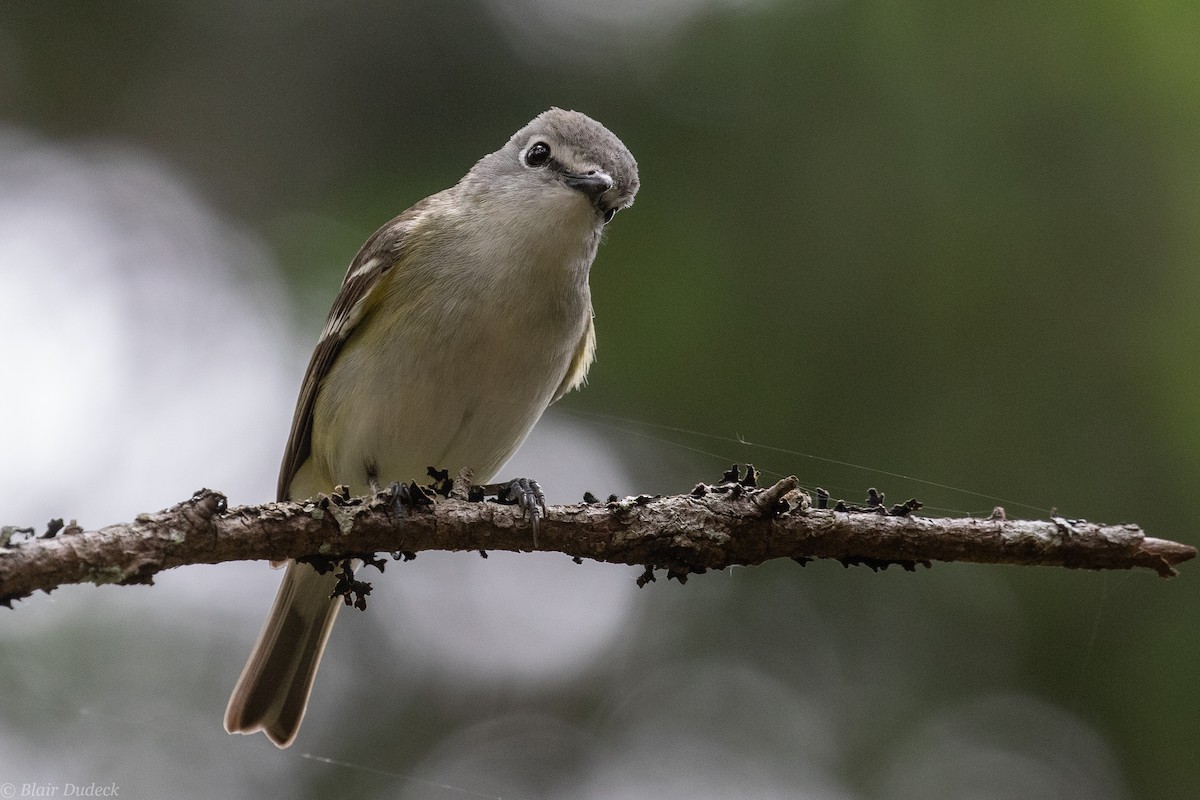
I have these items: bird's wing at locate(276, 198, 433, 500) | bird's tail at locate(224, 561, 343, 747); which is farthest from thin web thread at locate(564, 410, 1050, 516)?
bird's tail at locate(224, 561, 343, 747)

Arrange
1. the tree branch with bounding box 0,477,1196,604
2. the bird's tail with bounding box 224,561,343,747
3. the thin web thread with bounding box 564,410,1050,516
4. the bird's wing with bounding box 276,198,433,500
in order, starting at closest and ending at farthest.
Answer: the tree branch with bounding box 0,477,1196,604
the thin web thread with bounding box 564,410,1050,516
the bird's tail with bounding box 224,561,343,747
the bird's wing with bounding box 276,198,433,500

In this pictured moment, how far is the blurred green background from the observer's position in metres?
3.94

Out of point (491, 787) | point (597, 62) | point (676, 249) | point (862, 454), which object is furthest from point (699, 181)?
point (491, 787)

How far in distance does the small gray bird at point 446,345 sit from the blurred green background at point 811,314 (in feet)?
1.59

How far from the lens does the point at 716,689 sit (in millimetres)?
5133

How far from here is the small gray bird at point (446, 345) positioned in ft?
12.9

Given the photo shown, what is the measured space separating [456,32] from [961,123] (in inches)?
101

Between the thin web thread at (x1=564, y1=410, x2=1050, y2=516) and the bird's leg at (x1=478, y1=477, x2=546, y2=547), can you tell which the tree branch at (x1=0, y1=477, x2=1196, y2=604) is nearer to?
the bird's leg at (x1=478, y1=477, x2=546, y2=547)

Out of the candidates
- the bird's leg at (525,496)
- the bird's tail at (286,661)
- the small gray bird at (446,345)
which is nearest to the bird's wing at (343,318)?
the small gray bird at (446,345)

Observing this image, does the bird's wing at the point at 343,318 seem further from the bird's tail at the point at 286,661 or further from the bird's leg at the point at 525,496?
the bird's leg at the point at 525,496

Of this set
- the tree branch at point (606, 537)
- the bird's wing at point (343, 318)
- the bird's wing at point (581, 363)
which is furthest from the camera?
the bird's wing at point (581, 363)

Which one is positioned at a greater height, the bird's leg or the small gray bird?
the small gray bird

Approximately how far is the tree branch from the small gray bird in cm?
130

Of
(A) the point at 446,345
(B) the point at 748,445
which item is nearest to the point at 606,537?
(B) the point at 748,445
